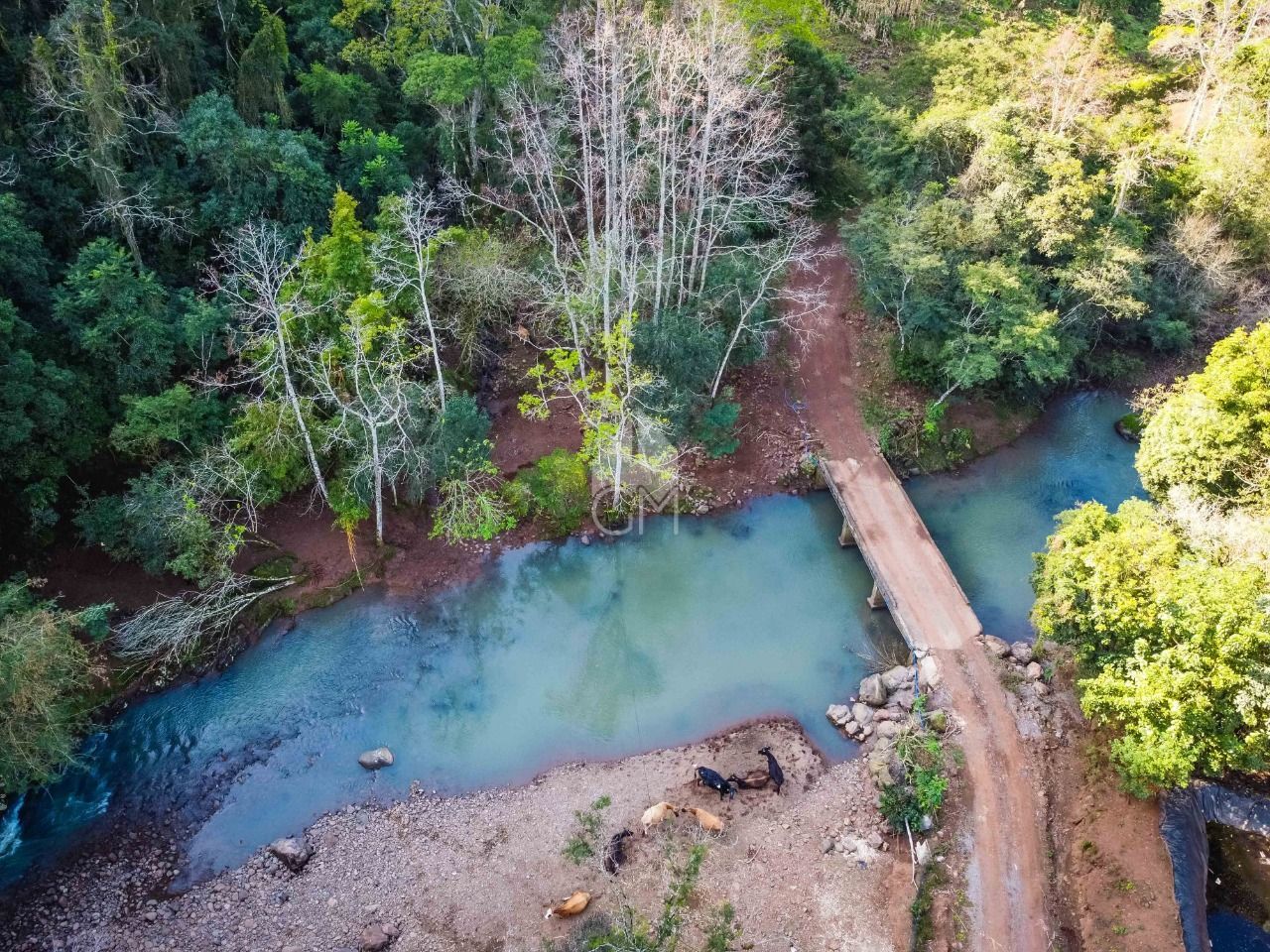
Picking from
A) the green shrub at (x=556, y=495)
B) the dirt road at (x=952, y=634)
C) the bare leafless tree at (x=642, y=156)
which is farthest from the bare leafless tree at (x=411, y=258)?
the dirt road at (x=952, y=634)

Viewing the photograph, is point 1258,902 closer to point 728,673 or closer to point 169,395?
point 728,673

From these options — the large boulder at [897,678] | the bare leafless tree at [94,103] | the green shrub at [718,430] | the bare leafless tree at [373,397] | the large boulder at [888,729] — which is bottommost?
the large boulder at [888,729]

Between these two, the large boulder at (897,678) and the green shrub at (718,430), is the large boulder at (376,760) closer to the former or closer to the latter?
the large boulder at (897,678)

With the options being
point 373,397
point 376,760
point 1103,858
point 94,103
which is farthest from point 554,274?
point 1103,858

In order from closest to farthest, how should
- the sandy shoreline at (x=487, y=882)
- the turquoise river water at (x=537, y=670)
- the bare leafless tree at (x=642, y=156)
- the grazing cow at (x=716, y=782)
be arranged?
the sandy shoreline at (x=487, y=882) → the grazing cow at (x=716, y=782) → the turquoise river water at (x=537, y=670) → the bare leafless tree at (x=642, y=156)

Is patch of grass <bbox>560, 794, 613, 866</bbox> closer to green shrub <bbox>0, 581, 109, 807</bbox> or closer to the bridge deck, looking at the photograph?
the bridge deck

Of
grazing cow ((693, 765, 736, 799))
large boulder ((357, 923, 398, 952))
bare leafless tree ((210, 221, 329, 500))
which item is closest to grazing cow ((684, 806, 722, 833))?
grazing cow ((693, 765, 736, 799))
